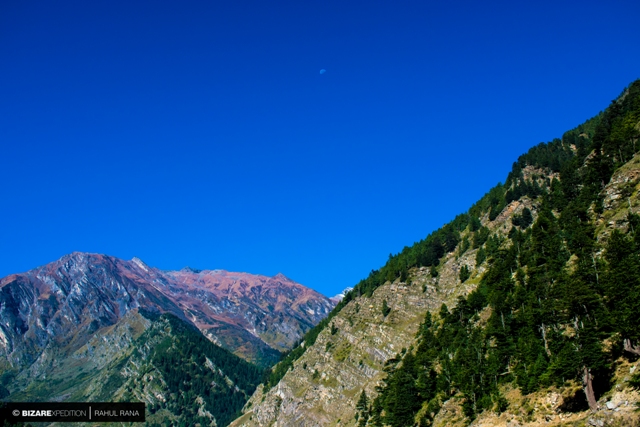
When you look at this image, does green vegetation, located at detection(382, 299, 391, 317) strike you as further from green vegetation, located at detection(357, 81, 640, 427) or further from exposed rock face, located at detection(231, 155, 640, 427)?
green vegetation, located at detection(357, 81, 640, 427)

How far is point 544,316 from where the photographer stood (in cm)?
9456

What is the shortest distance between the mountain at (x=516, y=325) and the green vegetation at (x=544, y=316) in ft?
1.02

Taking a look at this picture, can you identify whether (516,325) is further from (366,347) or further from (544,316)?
(366,347)

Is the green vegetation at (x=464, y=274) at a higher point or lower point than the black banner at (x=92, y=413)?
higher

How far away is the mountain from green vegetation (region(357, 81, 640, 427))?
1.02 feet

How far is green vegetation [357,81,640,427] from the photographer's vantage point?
7281 cm

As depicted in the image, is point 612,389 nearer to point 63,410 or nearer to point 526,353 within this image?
point 526,353

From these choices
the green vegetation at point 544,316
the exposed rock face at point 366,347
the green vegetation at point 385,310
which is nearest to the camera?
the green vegetation at point 544,316

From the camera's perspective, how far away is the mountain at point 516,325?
71.9 meters

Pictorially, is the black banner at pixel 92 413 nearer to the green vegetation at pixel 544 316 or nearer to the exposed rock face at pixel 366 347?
the green vegetation at pixel 544 316

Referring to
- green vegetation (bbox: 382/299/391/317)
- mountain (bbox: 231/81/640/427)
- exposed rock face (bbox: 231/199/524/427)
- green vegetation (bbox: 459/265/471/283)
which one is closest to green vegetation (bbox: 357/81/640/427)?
mountain (bbox: 231/81/640/427)

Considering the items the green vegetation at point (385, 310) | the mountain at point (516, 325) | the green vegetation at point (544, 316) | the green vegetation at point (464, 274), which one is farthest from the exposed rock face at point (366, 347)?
the green vegetation at point (544, 316)

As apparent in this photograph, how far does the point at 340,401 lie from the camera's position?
161250mm

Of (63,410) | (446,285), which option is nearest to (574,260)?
(446,285)
